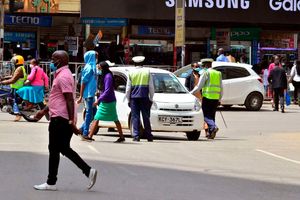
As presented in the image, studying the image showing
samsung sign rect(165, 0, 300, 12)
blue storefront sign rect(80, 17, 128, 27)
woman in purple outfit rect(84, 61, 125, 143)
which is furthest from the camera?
samsung sign rect(165, 0, 300, 12)

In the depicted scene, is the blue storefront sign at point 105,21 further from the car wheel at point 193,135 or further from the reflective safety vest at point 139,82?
Answer: the reflective safety vest at point 139,82

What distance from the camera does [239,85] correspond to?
25.1m

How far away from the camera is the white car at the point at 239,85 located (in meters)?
24.8

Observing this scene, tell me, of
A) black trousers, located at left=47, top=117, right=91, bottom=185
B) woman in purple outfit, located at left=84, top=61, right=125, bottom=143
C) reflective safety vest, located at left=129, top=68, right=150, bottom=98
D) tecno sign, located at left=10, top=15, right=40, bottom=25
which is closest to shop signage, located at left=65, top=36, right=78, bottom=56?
tecno sign, located at left=10, top=15, right=40, bottom=25

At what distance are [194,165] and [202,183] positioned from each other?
1846 millimetres

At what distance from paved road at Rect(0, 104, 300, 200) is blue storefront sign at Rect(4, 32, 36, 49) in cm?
1391

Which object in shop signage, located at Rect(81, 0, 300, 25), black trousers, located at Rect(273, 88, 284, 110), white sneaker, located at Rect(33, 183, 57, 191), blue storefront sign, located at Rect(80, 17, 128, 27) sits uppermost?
shop signage, located at Rect(81, 0, 300, 25)

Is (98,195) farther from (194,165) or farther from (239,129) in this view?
(239,129)

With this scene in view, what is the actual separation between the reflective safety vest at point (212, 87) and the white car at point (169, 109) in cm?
37

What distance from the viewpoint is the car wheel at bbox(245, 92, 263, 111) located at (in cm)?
2553

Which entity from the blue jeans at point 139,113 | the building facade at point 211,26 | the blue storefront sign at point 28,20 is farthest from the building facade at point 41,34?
the blue jeans at point 139,113

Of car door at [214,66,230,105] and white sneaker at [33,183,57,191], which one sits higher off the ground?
car door at [214,66,230,105]

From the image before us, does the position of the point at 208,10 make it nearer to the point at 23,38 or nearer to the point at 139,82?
the point at 23,38

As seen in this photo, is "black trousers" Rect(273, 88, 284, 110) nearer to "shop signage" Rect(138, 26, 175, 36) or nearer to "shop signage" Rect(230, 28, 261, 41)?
"shop signage" Rect(230, 28, 261, 41)
